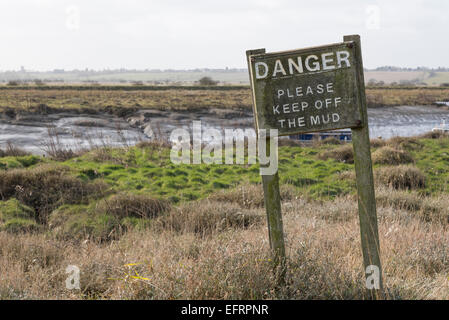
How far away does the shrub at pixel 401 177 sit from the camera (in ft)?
34.9

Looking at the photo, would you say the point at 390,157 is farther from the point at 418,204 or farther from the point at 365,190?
the point at 365,190

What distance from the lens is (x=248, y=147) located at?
17578mm

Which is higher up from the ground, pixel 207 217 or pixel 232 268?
pixel 232 268

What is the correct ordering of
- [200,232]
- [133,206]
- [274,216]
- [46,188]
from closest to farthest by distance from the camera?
1. [274,216]
2. [200,232]
3. [133,206]
4. [46,188]

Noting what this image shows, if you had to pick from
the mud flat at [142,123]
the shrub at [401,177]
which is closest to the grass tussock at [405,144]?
the shrub at [401,177]

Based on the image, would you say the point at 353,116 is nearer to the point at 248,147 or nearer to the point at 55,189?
the point at 55,189

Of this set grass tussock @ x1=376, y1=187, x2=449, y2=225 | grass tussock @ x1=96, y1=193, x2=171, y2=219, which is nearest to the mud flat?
grass tussock @ x1=96, y1=193, x2=171, y2=219

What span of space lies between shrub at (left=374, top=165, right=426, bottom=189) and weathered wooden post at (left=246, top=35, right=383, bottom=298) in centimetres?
707

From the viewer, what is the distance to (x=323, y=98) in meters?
3.81

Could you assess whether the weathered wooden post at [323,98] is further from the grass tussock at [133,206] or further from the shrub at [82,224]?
the grass tussock at [133,206]

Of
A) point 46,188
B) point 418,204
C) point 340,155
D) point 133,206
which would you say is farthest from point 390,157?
point 46,188

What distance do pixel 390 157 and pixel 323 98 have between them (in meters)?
10.4

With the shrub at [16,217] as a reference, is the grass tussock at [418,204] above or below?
below

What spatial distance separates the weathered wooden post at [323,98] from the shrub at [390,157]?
994cm
